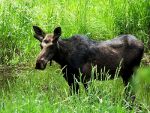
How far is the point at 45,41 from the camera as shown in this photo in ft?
25.3

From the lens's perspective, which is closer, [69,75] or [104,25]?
[69,75]

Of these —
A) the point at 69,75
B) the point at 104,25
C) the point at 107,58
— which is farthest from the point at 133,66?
the point at 104,25

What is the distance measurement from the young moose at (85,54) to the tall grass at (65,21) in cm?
208

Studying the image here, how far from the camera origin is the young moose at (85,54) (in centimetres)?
776

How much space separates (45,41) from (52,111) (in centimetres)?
203

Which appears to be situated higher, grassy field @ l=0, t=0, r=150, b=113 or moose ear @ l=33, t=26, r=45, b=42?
moose ear @ l=33, t=26, r=45, b=42

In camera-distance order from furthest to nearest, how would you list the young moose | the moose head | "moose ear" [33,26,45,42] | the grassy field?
the grassy field < "moose ear" [33,26,45,42] < the young moose < the moose head

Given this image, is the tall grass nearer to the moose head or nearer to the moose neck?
the moose neck

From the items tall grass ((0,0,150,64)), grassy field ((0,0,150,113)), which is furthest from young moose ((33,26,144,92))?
tall grass ((0,0,150,64))

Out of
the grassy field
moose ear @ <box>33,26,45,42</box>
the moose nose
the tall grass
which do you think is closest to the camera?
the moose nose

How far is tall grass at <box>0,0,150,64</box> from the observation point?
420 inches

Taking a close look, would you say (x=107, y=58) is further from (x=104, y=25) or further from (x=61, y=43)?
(x=104, y=25)

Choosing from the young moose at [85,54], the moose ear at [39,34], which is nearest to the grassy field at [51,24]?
the young moose at [85,54]

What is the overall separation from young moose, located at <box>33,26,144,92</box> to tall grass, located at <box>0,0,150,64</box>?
2076mm
